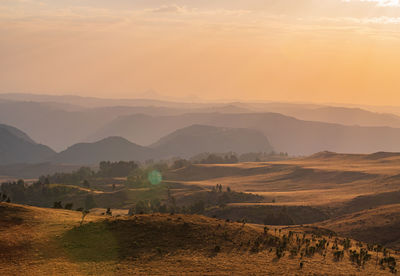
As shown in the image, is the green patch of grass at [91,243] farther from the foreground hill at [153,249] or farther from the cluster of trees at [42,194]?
the cluster of trees at [42,194]

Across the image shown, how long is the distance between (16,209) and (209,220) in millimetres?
21981

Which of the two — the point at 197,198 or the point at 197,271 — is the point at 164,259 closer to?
the point at 197,271

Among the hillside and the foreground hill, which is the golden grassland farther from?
the foreground hill

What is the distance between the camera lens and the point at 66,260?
33.3m

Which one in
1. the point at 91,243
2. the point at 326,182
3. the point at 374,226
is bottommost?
the point at 374,226

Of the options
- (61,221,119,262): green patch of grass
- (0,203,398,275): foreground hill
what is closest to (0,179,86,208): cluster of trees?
(0,203,398,275): foreground hill

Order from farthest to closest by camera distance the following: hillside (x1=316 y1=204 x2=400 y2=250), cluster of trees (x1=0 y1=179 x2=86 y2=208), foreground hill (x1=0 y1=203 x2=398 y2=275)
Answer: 1. cluster of trees (x1=0 y1=179 x2=86 y2=208)
2. hillside (x1=316 y1=204 x2=400 y2=250)
3. foreground hill (x1=0 y1=203 x2=398 y2=275)

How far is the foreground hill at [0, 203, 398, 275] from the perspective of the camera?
32406 mm

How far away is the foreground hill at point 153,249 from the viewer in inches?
1276

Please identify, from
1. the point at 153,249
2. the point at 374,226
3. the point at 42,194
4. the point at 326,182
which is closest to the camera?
the point at 153,249

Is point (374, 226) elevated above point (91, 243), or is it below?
below

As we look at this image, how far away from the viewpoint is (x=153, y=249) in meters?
36.8

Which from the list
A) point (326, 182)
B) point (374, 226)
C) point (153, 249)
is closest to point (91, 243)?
point (153, 249)

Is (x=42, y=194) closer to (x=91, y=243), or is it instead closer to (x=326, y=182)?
(x=326, y=182)
